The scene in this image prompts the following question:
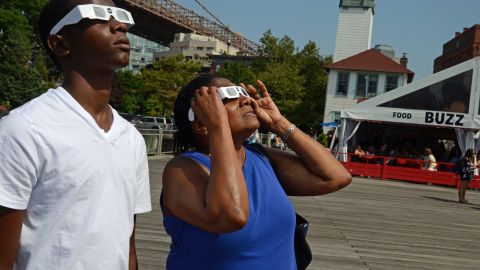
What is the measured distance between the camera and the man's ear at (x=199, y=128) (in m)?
2.09

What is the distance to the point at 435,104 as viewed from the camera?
21031 mm

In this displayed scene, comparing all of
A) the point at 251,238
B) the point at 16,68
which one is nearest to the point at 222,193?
the point at 251,238

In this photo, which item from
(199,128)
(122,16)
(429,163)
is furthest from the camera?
(429,163)

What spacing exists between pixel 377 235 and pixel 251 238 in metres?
6.31

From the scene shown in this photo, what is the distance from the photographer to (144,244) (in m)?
6.00

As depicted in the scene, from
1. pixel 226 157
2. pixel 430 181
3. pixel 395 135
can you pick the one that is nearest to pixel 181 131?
pixel 226 157

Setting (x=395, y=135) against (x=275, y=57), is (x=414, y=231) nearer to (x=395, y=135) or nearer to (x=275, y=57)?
(x=395, y=135)

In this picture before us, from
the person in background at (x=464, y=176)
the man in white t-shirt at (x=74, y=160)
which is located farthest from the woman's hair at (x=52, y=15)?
the person in background at (x=464, y=176)

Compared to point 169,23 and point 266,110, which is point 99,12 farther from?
point 169,23

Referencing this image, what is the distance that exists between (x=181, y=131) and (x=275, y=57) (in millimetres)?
51614

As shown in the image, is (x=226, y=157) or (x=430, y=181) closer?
(x=226, y=157)

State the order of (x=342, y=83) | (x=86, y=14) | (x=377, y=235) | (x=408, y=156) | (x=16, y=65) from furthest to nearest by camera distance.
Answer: (x=342, y=83) → (x=16, y=65) → (x=408, y=156) → (x=377, y=235) → (x=86, y=14)

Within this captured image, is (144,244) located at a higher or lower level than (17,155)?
lower

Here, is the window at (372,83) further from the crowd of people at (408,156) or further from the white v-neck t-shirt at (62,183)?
the white v-neck t-shirt at (62,183)
